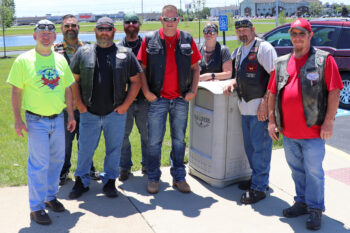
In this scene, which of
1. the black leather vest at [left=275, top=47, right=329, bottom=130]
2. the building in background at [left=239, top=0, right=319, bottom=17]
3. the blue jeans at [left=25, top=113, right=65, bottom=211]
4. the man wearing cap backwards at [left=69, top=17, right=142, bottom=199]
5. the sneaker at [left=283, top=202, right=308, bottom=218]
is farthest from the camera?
the building in background at [left=239, top=0, right=319, bottom=17]

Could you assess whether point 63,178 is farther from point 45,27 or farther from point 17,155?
point 45,27

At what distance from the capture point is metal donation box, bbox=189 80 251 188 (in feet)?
14.0

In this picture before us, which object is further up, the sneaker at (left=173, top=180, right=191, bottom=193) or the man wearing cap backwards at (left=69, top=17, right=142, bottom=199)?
the man wearing cap backwards at (left=69, top=17, right=142, bottom=199)

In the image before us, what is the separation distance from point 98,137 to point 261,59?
6.28 ft

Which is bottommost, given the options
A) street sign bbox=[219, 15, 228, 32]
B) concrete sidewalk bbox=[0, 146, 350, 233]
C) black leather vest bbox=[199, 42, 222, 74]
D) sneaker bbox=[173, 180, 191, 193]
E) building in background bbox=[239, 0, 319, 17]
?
concrete sidewalk bbox=[0, 146, 350, 233]

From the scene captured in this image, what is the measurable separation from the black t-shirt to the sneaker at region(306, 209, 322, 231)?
224 centimetres

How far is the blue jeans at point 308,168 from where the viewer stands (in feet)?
11.3

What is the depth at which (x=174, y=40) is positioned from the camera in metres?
4.16

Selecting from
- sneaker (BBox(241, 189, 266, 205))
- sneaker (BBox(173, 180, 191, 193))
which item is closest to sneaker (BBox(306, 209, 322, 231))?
sneaker (BBox(241, 189, 266, 205))

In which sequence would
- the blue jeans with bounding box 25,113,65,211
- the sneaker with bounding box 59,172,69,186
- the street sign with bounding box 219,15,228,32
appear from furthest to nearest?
the street sign with bounding box 219,15,228,32, the sneaker with bounding box 59,172,69,186, the blue jeans with bounding box 25,113,65,211

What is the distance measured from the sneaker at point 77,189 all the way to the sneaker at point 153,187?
2.34 ft

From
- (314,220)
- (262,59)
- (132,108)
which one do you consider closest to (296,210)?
(314,220)

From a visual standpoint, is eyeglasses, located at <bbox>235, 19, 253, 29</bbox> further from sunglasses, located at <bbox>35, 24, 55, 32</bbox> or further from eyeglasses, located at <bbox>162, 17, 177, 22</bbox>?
sunglasses, located at <bbox>35, 24, 55, 32</bbox>

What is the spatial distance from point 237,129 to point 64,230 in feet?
6.96
